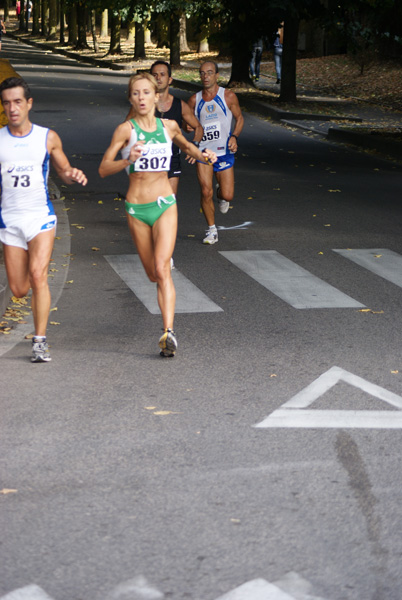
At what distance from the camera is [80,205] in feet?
48.7

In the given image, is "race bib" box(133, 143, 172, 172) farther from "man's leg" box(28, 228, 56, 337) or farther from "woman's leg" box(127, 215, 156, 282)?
"man's leg" box(28, 228, 56, 337)

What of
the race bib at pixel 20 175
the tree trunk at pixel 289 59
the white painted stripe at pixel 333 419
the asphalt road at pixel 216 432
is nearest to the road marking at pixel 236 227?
the asphalt road at pixel 216 432

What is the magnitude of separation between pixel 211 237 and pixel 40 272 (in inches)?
196

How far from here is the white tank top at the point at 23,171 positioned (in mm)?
6980

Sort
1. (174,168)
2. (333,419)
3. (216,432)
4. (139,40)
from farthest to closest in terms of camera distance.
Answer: (139,40) < (174,168) < (333,419) < (216,432)

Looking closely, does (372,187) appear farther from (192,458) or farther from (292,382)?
(192,458)

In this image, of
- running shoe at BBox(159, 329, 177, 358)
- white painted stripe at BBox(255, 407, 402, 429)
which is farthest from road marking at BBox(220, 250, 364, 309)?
white painted stripe at BBox(255, 407, 402, 429)

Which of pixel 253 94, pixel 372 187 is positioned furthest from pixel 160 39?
pixel 372 187

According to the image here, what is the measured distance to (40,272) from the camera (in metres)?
7.16

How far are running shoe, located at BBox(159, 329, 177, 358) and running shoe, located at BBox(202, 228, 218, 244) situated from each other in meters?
4.71

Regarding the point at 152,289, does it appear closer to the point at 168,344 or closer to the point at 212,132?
the point at 168,344

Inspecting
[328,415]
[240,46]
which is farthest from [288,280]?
[240,46]

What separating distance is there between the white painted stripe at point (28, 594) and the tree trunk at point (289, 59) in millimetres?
27767

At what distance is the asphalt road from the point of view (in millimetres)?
4059
